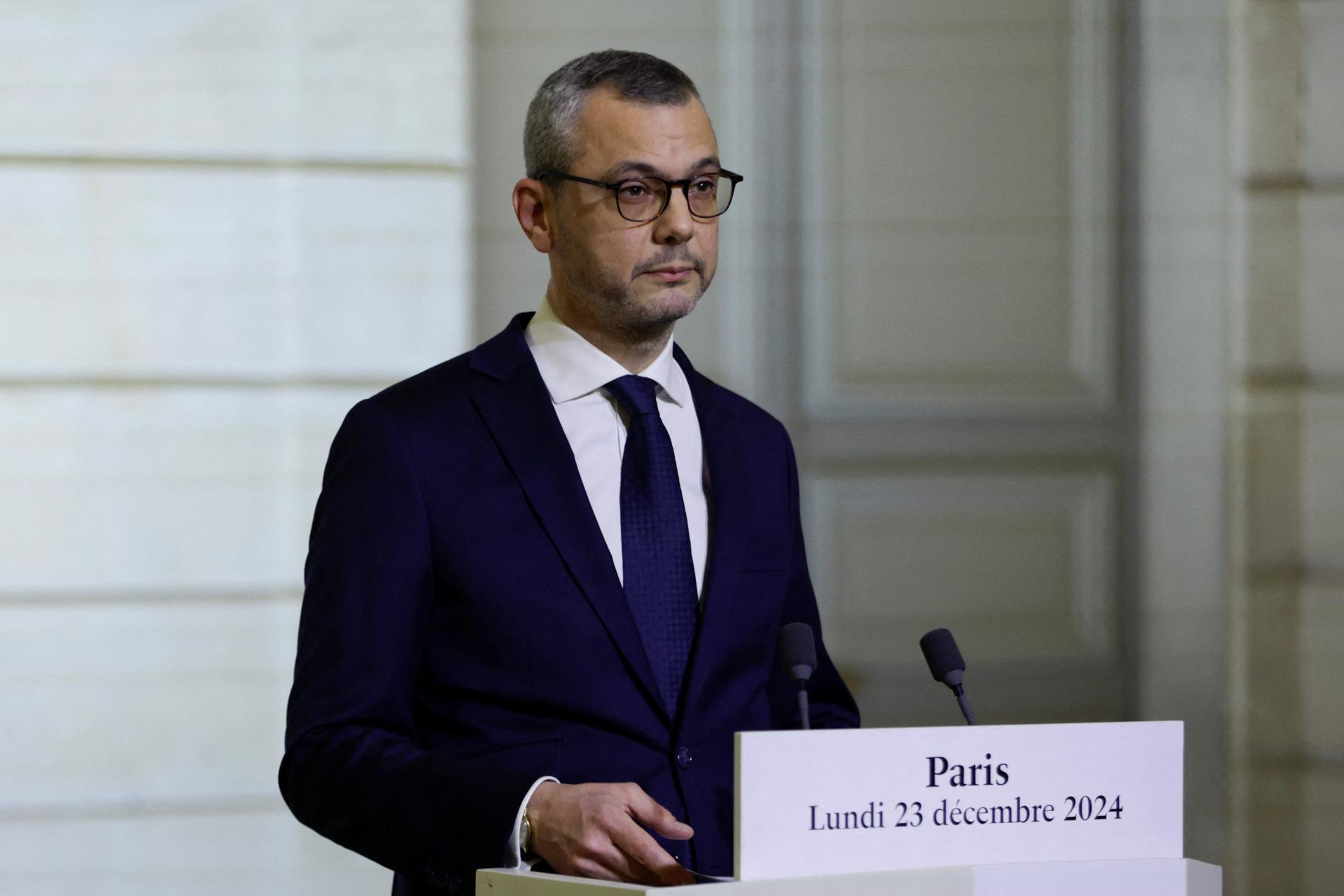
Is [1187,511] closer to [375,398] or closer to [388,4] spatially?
[388,4]

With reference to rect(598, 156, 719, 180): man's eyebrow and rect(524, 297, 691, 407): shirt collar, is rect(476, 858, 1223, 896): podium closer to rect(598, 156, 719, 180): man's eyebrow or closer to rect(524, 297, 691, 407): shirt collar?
rect(524, 297, 691, 407): shirt collar

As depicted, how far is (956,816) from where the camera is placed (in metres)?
1.44

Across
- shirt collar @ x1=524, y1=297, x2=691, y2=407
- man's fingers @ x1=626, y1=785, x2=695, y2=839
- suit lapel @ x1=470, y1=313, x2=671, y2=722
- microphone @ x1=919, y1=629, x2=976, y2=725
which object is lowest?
man's fingers @ x1=626, y1=785, x2=695, y2=839

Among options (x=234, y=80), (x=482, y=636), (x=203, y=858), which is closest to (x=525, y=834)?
(x=482, y=636)

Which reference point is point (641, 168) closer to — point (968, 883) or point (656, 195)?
point (656, 195)

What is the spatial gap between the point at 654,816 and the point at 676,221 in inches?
31.9

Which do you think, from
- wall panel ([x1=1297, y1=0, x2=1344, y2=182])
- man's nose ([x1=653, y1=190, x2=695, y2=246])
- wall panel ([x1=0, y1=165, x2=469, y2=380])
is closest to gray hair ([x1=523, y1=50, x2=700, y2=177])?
man's nose ([x1=653, y1=190, x2=695, y2=246])

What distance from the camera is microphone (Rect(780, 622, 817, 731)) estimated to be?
1.69 m

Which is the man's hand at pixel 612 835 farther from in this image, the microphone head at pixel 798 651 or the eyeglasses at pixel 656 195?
the eyeglasses at pixel 656 195

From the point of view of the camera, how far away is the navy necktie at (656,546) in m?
2.00

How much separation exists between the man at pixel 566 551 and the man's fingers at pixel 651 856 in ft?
1.05

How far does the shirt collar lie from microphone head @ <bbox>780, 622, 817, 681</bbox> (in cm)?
52

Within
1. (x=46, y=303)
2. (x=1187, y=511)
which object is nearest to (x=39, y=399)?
(x=46, y=303)

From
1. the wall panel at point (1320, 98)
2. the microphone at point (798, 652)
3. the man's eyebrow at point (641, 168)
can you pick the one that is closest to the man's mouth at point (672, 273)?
the man's eyebrow at point (641, 168)
